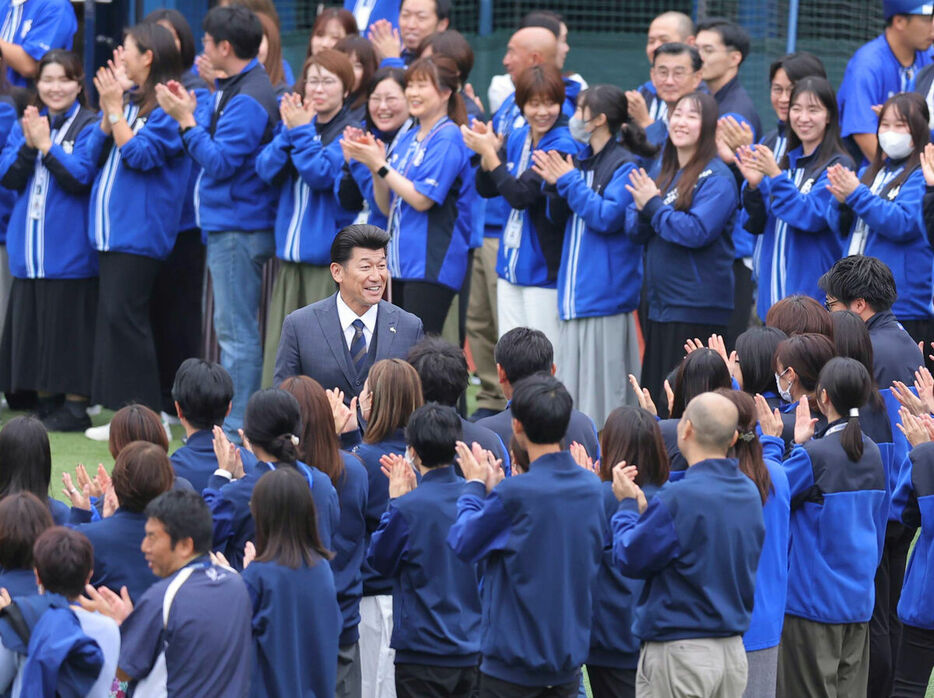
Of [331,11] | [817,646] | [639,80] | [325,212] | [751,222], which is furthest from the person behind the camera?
[639,80]

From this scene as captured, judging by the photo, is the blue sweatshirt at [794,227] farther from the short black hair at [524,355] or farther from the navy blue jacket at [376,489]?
the navy blue jacket at [376,489]

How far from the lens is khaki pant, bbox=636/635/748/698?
435cm

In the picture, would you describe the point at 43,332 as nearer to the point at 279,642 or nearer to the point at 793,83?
the point at 793,83

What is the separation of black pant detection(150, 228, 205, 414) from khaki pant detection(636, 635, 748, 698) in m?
4.76

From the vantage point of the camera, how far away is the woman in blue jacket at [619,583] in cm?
457

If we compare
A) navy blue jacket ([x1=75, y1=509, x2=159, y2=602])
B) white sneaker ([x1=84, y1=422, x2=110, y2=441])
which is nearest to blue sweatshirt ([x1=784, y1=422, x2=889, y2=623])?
navy blue jacket ([x1=75, y1=509, x2=159, y2=602])

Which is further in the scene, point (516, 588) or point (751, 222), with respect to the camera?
point (751, 222)

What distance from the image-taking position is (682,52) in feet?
26.6

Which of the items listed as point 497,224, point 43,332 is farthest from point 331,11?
point 43,332

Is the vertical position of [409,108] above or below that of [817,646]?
above

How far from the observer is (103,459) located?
7.82m

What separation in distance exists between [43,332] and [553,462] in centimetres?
479

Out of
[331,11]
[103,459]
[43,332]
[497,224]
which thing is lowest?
[103,459]

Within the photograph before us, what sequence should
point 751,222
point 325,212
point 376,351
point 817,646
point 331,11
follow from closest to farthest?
1. point 817,646
2. point 376,351
3. point 751,222
4. point 325,212
5. point 331,11
